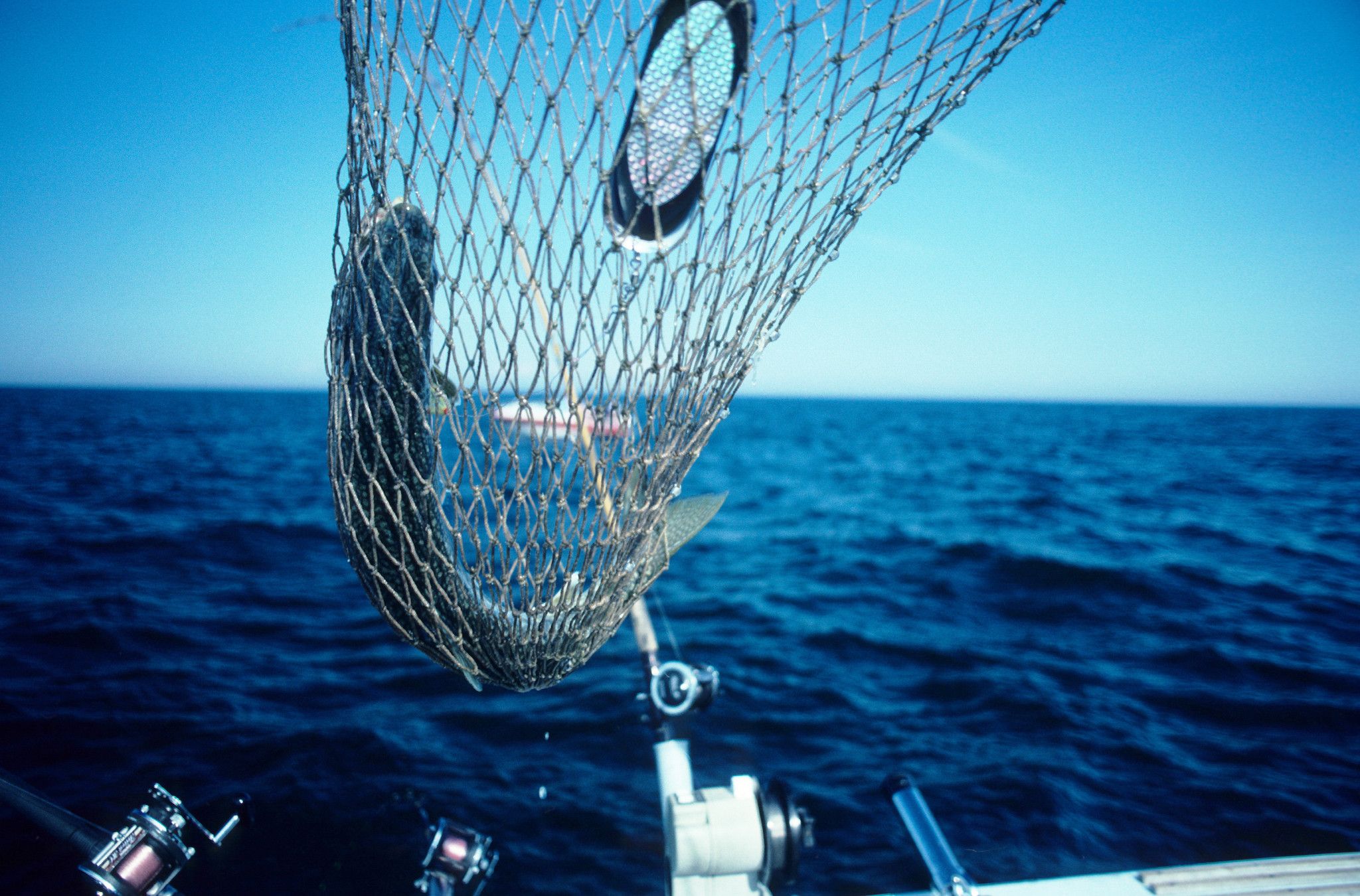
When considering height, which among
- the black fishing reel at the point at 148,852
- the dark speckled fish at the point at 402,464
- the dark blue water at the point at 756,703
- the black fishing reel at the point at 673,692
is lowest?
the dark blue water at the point at 756,703

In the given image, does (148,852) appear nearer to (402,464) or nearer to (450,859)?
(450,859)

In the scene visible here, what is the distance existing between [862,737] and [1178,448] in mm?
41545

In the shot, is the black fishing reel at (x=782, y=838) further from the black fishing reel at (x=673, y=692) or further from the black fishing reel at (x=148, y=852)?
the black fishing reel at (x=148, y=852)

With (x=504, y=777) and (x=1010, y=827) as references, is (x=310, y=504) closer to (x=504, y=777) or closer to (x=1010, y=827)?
(x=504, y=777)

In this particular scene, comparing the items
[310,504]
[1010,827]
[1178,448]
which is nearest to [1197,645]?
[1010,827]

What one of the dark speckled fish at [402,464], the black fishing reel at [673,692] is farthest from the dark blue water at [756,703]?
the dark speckled fish at [402,464]

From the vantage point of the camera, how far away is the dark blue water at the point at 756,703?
518 cm

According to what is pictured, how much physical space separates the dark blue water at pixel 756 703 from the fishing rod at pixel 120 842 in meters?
1.72

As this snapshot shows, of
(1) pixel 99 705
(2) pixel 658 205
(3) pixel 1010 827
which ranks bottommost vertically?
(3) pixel 1010 827

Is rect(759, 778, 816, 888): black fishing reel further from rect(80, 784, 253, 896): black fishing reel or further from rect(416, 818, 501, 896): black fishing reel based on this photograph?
rect(80, 784, 253, 896): black fishing reel

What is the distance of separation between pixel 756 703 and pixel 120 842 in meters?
5.55

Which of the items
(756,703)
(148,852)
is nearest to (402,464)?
(148,852)

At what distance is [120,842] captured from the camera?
3.02 meters

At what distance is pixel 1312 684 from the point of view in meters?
7.58
